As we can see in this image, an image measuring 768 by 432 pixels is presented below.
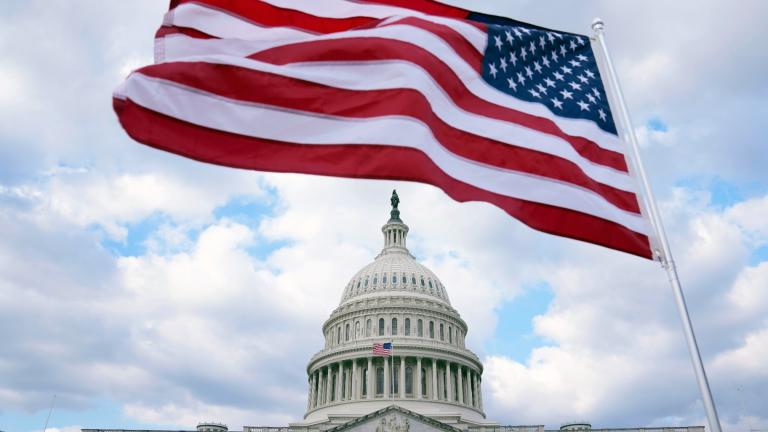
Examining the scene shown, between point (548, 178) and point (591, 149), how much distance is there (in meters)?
1.37

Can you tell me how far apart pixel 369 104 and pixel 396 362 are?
8293 centimetres

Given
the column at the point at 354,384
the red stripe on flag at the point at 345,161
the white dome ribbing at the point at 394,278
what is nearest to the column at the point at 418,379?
the column at the point at 354,384

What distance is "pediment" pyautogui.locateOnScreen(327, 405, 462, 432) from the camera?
70938mm

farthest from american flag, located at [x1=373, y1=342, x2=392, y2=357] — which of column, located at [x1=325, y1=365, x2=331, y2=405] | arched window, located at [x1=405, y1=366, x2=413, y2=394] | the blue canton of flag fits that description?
the blue canton of flag

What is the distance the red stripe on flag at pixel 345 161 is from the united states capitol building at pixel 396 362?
7170 cm

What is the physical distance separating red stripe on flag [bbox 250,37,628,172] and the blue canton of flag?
535 millimetres

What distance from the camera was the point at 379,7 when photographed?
→ 12.3 metres

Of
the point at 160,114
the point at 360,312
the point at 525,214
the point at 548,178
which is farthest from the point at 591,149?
the point at 360,312

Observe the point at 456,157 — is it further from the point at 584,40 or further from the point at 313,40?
the point at 584,40

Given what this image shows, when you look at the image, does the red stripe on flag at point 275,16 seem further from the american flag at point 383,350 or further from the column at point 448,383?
the column at point 448,383

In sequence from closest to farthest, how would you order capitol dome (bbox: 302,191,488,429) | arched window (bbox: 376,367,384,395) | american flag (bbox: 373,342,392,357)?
american flag (bbox: 373,342,392,357)
capitol dome (bbox: 302,191,488,429)
arched window (bbox: 376,367,384,395)

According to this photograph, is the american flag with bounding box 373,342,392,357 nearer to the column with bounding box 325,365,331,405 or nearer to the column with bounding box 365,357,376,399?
the column with bounding box 365,357,376,399

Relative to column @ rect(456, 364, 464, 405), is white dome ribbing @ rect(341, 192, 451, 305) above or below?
above

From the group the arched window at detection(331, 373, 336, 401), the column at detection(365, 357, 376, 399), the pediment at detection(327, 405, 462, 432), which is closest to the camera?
the pediment at detection(327, 405, 462, 432)
